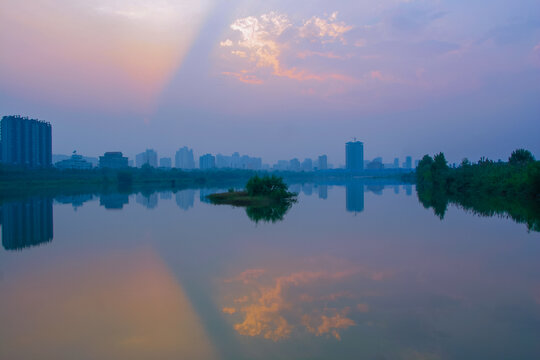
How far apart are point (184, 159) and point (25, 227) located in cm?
18070

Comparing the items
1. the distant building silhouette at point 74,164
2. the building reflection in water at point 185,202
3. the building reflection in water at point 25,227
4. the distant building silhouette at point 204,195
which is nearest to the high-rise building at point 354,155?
the distant building silhouette at point 74,164

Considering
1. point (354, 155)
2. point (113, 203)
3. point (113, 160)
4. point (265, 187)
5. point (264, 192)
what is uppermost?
point (354, 155)

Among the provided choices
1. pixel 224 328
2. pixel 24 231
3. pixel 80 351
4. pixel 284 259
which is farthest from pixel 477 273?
pixel 24 231

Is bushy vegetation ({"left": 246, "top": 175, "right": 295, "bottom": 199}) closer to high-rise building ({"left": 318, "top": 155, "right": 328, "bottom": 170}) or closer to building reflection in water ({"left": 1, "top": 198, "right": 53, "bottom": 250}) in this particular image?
building reflection in water ({"left": 1, "top": 198, "right": 53, "bottom": 250})

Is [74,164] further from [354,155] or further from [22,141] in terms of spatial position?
[354,155]

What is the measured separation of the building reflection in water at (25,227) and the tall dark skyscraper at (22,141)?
59327 millimetres

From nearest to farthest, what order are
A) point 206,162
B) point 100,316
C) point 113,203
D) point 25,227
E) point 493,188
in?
point 100,316 → point 25,227 → point 113,203 → point 493,188 → point 206,162

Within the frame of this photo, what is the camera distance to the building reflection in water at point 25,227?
13173 mm

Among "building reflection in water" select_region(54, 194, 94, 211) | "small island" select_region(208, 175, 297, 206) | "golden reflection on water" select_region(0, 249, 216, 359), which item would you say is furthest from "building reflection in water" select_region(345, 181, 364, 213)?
"building reflection in water" select_region(54, 194, 94, 211)

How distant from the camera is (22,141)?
76188 mm

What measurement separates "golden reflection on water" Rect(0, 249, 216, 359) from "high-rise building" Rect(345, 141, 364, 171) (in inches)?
6553

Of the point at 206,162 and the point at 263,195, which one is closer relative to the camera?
the point at 263,195

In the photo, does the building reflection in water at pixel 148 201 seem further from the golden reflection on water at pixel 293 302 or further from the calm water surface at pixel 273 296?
the golden reflection on water at pixel 293 302

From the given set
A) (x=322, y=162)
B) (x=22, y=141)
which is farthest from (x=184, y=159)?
(x=22, y=141)
